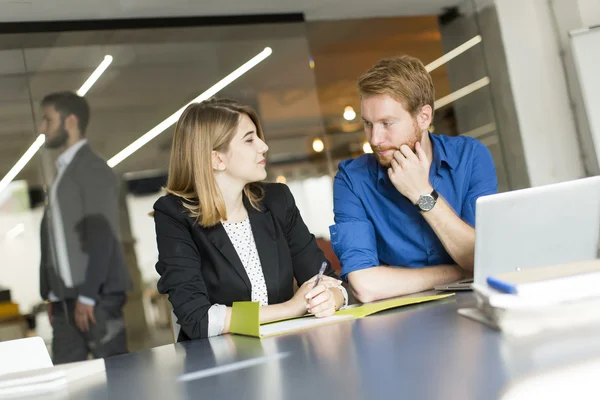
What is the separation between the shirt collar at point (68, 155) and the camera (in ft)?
16.0

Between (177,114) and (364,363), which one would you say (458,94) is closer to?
(177,114)

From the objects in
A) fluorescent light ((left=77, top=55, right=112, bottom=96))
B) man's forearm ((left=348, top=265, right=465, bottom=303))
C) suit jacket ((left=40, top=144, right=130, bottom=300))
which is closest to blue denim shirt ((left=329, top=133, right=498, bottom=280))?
man's forearm ((left=348, top=265, right=465, bottom=303))

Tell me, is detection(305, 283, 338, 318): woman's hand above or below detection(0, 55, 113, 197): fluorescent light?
below

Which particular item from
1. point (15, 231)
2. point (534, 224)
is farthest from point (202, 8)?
point (534, 224)

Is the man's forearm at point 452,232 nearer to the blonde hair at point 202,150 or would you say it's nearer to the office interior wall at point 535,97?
the blonde hair at point 202,150

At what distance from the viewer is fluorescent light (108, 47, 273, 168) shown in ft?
16.6

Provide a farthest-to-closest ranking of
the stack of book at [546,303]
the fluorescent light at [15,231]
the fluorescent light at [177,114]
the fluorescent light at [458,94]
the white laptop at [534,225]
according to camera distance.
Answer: the fluorescent light at [458,94] < the fluorescent light at [177,114] < the fluorescent light at [15,231] < the white laptop at [534,225] < the stack of book at [546,303]

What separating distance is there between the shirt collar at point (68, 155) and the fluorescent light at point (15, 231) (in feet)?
1.61

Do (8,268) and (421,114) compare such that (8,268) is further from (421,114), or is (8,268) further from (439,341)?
(439,341)

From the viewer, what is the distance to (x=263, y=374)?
1117mm

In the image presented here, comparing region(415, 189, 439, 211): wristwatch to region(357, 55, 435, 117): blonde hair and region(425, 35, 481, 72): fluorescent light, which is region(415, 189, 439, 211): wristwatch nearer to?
region(357, 55, 435, 117): blonde hair

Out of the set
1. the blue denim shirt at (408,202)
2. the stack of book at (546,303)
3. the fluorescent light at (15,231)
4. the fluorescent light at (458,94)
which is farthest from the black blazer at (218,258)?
the fluorescent light at (458,94)

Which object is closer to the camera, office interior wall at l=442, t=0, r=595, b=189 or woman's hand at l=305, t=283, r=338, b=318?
woman's hand at l=305, t=283, r=338, b=318

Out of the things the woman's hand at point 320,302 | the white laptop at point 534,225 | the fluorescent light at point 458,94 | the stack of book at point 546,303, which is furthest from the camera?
the fluorescent light at point 458,94
